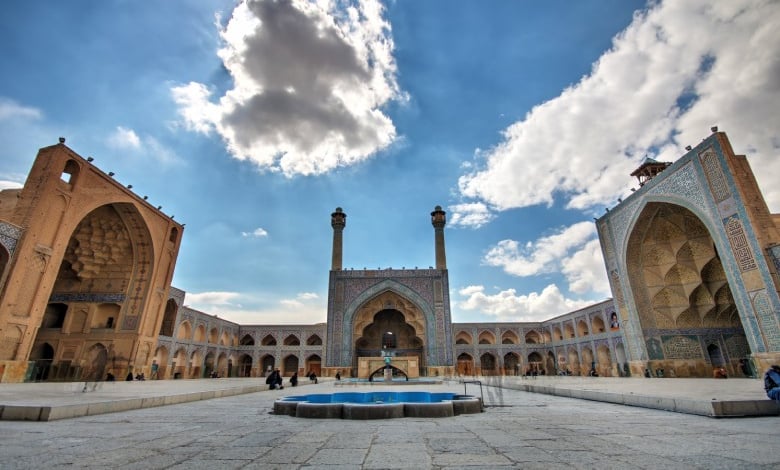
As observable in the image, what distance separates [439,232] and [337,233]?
6.23 m

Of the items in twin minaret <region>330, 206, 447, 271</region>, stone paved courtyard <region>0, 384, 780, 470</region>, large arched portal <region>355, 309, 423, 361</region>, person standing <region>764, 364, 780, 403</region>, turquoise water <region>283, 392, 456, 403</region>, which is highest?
twin minaret <region>330, 206, 447, 271</region>

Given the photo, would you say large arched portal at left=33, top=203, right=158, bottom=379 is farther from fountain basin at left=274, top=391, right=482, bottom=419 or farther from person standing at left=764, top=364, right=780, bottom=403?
person standing at left=764, top=364, right=780, bottom=403

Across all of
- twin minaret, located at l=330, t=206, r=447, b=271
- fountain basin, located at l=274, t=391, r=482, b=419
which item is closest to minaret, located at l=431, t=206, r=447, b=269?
twin minaret, located at l=330, t=206, r=447, b=271

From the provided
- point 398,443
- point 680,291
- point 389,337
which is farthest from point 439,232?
point 398,443

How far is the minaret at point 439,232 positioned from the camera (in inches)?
893

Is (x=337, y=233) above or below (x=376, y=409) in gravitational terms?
above

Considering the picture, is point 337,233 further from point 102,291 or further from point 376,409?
point 376,409

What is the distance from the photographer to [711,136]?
1105 cm

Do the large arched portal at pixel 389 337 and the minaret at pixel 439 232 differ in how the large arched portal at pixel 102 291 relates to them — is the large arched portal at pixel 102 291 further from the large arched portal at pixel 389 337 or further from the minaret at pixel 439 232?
the minaret at pixel 439 232

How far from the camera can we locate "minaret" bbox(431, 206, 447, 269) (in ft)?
74.4

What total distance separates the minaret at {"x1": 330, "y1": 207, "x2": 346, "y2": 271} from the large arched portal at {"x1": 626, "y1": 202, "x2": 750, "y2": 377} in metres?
14.5

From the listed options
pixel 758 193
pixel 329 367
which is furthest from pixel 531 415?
pixel 329 367

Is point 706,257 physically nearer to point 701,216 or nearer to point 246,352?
point 701,216

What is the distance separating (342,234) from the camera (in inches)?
930
